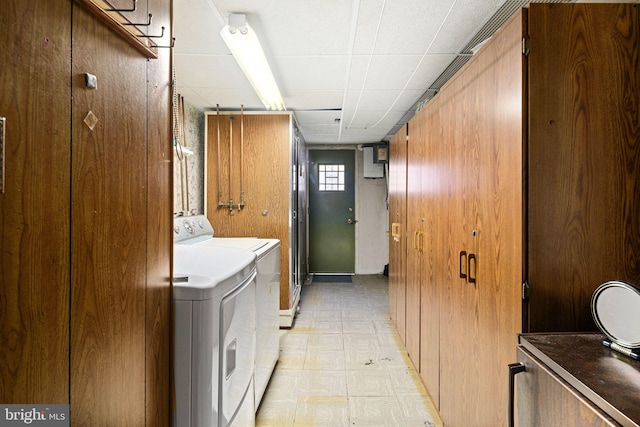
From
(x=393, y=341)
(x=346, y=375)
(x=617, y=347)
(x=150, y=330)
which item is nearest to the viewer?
(x=617, y=347)

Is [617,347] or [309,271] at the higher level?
[617,347]

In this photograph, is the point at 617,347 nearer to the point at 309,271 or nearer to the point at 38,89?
the point at 38,89

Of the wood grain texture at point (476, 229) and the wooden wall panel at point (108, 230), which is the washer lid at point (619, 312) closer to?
the wood grain texture at point (476, 229)

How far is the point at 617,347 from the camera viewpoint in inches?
34.3

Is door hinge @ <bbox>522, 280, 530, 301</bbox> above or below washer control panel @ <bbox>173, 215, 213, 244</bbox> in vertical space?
below

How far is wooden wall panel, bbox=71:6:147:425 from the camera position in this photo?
0.76 m

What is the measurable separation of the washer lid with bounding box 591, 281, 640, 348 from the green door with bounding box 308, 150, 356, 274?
488 cm

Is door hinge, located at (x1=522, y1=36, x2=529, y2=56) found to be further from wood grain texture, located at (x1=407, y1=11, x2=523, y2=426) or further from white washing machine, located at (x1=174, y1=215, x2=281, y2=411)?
white washing machine, located at (x1=174, y1=215, x2=281, y2=411)

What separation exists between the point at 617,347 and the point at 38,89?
1505 mm

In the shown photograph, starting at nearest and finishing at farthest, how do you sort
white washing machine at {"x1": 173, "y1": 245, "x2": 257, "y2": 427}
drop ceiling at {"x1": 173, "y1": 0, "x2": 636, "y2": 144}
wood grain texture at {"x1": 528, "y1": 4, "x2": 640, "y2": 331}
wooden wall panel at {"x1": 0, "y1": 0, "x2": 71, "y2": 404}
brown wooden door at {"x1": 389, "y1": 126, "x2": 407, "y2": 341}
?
wooden wall panel at {"x1": 0, "y1": 0, "x2": 71, "y2": 404} → wood grain texture at {"x1": 528, "y1": 4, "x2": 640, "y2": 331} → white washing machine at {"x1": 173, "y1": 245, "x2": 257, "y2": 427} → drop ceiling at {"x1": 173, "y1": 0, "x2": 636, "y2": 144} → brown wooden door at {"x1": 389, "y1": 126, "x2": 407, "y2": 341}

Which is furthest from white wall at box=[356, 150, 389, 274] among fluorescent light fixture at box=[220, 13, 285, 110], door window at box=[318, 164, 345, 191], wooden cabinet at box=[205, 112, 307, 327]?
fluorescent light fixture at box=[220, 13, 285, 110]

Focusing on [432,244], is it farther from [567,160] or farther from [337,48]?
[337,48]

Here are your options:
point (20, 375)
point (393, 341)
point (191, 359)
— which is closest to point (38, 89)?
point (20, 375)

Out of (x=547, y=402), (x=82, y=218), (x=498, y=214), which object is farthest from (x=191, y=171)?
(x=547, y=402)
